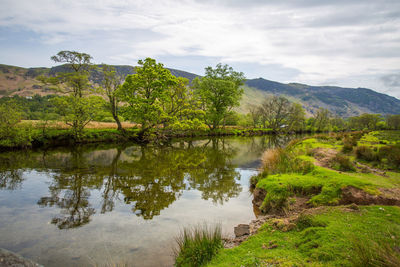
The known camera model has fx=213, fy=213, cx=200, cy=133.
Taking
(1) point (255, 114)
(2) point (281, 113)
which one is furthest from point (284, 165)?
(1) point (255, 114)

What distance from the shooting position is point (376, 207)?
6648 mm

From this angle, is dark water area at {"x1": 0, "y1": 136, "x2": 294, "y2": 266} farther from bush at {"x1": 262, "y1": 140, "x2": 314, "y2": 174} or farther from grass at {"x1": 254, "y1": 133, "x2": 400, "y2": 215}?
bush at {"x1": 262, "y1": 140, "x2": 314, "y2": 174}

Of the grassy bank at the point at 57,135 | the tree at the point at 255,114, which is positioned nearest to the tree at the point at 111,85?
the grassy bank at the point at 57,135

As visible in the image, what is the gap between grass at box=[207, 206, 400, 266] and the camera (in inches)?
169

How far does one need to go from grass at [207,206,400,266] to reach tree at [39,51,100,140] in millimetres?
31055

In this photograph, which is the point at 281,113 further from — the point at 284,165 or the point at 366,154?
the point at 284,165

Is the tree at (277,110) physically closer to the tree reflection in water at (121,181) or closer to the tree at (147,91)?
the tree at (147,91)

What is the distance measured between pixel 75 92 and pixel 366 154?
36.9 m

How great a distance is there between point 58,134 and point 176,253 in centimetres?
3194

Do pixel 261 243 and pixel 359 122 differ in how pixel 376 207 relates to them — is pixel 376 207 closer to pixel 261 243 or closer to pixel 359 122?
pixel 261 243

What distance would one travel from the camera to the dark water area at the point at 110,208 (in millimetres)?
6891

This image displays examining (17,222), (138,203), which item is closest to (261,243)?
(138,203)

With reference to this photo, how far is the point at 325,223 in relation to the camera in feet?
19.6

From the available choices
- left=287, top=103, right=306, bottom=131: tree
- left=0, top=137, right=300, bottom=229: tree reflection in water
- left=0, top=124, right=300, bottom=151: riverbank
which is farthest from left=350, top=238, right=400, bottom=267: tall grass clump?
left=287, top=103, right=306, bottom=131: tree
